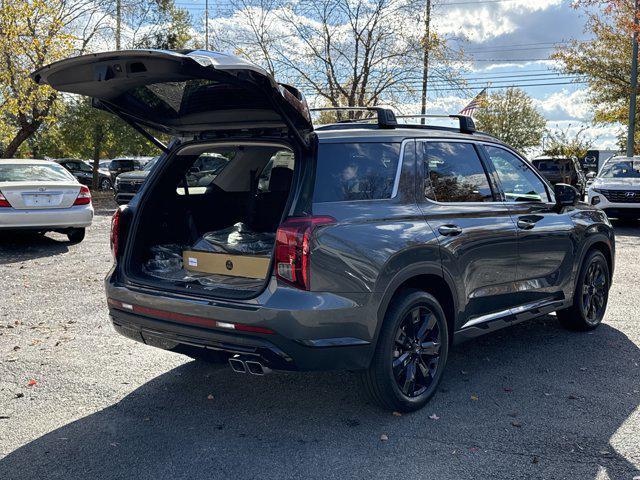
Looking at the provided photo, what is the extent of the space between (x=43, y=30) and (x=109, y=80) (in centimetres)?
1955

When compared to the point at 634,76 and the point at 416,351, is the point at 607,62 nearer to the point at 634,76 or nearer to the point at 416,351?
the point at 634,76

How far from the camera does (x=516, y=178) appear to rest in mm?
5477

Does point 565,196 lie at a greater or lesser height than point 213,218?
greater

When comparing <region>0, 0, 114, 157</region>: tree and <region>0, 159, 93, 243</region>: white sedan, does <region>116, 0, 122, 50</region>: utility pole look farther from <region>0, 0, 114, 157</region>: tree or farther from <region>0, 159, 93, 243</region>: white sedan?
<region>0, 159, 93, 243</region>: white sedan

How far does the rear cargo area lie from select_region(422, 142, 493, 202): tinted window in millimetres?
939

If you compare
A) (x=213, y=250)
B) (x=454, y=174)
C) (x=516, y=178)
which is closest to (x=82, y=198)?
(x=213, y=250)

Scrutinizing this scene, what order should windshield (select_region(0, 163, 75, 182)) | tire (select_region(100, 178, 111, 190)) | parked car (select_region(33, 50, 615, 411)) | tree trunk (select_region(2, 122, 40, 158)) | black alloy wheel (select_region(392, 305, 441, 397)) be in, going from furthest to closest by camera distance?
tire (select_region(100, 178, 111, 190)), tree trunk (select_region(2, 122, 40, 158)), windshield (select_region(0, 163, 75, 182)), black alloy wheel (select_region(392, 305, 441, 397)), parked car (select_region(33, 50, 615, 411))

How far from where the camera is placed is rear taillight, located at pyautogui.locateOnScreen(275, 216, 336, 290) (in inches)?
142

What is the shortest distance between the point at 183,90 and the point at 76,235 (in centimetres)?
843

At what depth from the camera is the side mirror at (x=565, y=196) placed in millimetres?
5703

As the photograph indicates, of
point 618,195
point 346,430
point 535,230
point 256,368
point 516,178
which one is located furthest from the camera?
point 618,195

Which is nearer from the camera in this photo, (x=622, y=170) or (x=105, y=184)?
(x=622, y=170)

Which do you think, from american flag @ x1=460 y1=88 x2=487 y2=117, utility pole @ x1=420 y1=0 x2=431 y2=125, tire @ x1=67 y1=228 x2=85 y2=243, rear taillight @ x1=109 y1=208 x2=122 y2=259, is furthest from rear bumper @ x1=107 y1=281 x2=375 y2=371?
utility pole @ x1=420 y1=0 x2=431 y2=125

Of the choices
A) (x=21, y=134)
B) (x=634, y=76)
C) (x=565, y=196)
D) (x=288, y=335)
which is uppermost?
(x=634, y=76)
